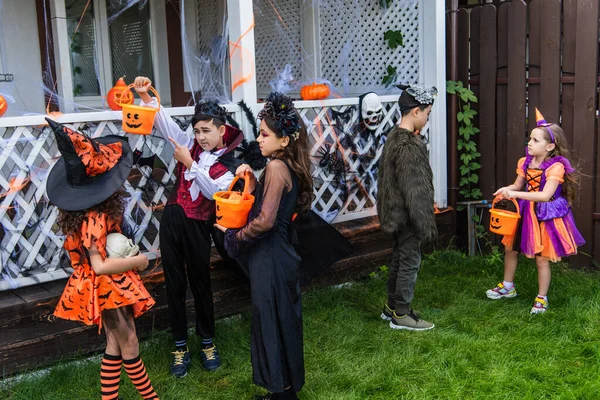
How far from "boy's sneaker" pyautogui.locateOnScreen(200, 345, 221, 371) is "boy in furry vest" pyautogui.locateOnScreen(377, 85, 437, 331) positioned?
4.12ft

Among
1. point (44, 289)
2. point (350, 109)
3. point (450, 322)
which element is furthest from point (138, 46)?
point (450, 322)

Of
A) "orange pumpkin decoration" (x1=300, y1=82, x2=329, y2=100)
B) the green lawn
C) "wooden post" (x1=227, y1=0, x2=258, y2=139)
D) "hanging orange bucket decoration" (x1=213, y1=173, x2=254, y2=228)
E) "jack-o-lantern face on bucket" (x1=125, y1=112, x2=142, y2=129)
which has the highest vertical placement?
"wooden post" (x1=227, y1=0, x2=258, y2=139)

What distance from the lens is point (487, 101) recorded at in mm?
5844

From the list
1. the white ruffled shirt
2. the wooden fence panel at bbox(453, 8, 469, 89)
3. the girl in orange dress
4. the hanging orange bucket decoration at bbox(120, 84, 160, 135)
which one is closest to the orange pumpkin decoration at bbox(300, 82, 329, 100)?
the wooden fence panel at bbox(453, 8, 469, 89)

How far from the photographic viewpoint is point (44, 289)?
3.96m

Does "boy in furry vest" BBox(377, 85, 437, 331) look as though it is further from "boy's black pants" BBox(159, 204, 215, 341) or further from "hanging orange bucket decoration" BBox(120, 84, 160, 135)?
"hanging orange bucket decoration" BBox(120, 84, 160, 135)

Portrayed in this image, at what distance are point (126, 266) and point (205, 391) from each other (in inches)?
40.5

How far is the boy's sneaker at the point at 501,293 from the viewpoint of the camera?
4898 mm

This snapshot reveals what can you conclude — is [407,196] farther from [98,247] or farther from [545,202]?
[98,247]

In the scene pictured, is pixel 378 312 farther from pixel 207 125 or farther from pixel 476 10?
pixel 476 10

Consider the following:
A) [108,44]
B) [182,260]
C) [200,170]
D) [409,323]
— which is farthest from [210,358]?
[108,44]

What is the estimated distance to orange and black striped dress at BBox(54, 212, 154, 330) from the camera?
9.71ft

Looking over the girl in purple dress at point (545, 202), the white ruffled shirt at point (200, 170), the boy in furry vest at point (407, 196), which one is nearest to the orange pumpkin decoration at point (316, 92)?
the boy in furry vest at point (407, 196)

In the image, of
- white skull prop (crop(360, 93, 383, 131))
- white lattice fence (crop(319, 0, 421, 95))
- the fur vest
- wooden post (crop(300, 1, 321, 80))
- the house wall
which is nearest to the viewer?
the fur vest
